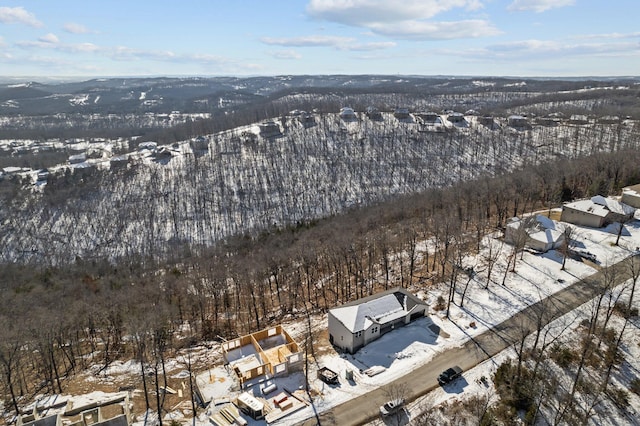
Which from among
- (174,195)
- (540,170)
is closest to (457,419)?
(540,170)

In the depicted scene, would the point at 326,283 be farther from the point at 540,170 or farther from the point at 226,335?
the point at 540,170

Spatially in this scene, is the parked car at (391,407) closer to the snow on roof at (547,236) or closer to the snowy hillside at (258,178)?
the snow on roof at (547,236)

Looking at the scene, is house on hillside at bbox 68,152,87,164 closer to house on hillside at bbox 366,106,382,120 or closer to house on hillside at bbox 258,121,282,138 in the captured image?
house on hillside at bbox 258,121,282,138

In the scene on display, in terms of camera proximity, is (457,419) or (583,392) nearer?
(457,419)

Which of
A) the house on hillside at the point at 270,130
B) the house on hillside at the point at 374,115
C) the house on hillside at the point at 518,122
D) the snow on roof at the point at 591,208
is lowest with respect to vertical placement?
the snow on roof at the point at 591,208

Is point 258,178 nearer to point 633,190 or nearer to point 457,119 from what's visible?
point 457,119

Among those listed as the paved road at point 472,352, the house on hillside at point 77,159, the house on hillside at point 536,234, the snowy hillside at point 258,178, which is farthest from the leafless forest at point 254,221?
the house on hillside at point 77,159
